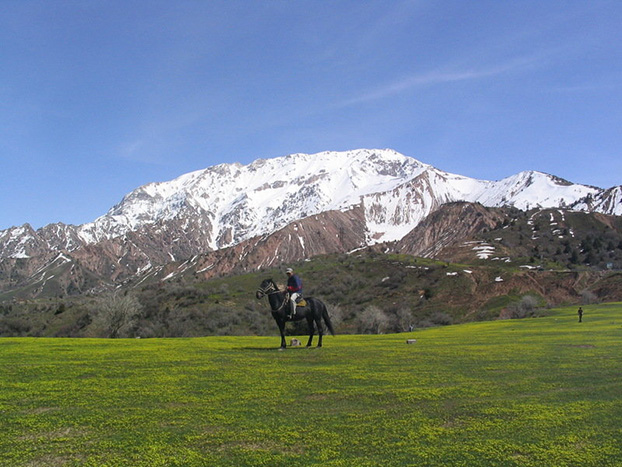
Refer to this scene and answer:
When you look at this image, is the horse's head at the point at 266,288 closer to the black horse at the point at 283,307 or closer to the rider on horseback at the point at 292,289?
the black horse at the point at 283,307

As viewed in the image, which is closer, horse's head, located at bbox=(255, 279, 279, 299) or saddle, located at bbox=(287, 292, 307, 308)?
saddle, located at bbox=(287, 292, 307, 308)

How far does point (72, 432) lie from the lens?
902 centimetres

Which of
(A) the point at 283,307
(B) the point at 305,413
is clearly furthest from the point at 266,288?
(B) the point at 305,413

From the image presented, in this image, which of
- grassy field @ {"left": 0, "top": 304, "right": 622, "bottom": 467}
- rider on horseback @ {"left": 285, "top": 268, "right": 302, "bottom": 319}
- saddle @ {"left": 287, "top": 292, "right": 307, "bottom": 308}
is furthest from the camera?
saddle @ {"left": 287, "top": 292, "right": 307, "bottom": 308}

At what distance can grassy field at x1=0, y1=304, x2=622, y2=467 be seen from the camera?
8180 millimetres

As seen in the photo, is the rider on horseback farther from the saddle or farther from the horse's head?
the horse's head

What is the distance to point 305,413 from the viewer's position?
10453mm

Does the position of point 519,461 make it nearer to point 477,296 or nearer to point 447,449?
point 447,449

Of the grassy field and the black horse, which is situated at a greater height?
the black horse

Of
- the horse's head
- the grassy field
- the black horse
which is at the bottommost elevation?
the grassy field

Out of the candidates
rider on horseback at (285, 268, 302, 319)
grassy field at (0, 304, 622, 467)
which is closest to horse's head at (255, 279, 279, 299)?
rider on horseback at (285, 268, 302, 319)

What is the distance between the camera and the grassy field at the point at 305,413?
8.18 m

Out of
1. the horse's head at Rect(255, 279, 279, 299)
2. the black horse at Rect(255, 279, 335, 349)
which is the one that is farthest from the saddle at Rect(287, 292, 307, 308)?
the horse's head at Rect(255, 279, 279, 299)

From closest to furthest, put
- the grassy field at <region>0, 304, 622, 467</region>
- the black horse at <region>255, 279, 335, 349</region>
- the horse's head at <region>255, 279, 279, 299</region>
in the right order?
the grassy field at <region>0, 304, 622, 467</region> → the black horse at <region>255, 279, 335, 349</region> → the horse's head at <region>255, 279, 279, 299</region>
